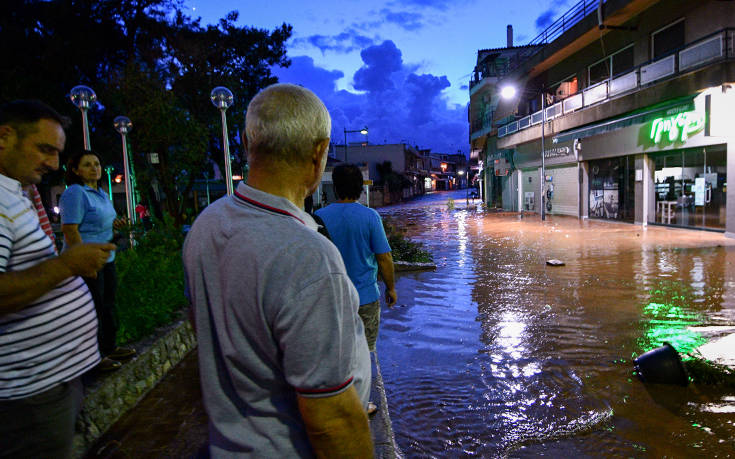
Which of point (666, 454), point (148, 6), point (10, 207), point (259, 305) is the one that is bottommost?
point (666, 454)

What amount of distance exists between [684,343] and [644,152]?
48.3 feet

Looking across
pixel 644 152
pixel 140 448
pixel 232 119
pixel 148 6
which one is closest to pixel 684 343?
pixel 140 448

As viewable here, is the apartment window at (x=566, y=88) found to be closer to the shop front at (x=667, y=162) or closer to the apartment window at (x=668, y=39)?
the shop front at (x=667, y=162)

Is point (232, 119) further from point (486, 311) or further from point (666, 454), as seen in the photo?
point (666, 454)

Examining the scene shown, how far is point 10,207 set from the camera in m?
1.67

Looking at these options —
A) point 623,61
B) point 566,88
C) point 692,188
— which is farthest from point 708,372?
point 566,88

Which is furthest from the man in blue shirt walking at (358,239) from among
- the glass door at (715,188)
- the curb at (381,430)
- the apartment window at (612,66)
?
the apartment window at (612,66)

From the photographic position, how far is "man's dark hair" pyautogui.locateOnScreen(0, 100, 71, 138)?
1.86m

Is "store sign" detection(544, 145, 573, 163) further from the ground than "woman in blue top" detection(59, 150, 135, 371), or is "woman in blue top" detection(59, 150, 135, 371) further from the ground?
"store sign" detection(544, 145, 573, 163)

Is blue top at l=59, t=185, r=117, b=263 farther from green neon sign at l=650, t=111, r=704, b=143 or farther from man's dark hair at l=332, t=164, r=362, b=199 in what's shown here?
green neon sign at l=650, t=111, r=704, b=143

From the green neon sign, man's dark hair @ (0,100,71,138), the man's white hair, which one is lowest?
the man's white hair

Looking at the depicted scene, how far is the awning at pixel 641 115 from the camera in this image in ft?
49.1

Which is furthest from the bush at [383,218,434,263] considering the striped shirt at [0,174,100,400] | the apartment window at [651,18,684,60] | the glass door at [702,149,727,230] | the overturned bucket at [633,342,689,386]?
the apartment window at [651,18,684,60]

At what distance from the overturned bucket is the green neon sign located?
12.8 meters
